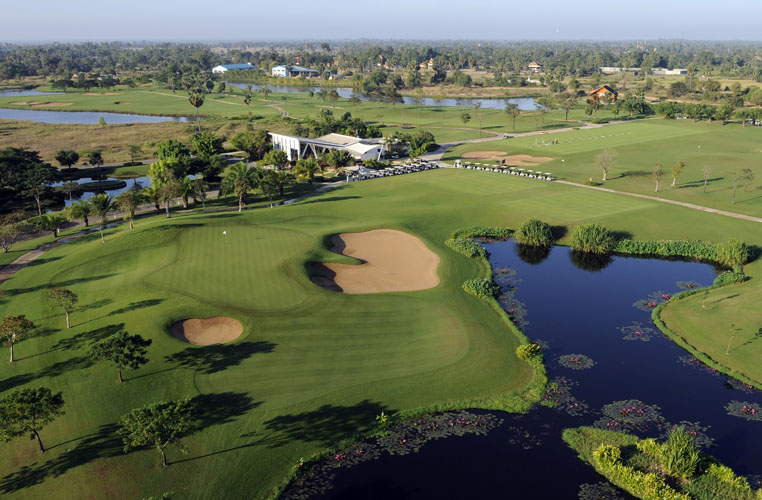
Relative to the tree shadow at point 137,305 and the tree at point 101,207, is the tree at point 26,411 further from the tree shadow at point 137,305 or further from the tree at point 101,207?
the tree at point 101,207

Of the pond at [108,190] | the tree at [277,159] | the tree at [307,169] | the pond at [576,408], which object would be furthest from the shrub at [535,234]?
the pond at [108,190]

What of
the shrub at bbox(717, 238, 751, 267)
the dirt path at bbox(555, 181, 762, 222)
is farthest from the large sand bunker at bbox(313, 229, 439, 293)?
the dirt path at bbox(555, 181, 762, 222)

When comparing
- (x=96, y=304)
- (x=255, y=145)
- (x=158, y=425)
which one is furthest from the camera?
(x=255, y=145)

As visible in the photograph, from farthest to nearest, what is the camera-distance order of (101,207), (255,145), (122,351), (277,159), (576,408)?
1. (255,145)
2. (277,159)
3. (101,207)
4. (576,408)
5. (122,351)

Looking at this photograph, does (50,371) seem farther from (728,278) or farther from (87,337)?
(728,278)

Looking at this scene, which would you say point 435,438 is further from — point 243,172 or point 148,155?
point 148,155

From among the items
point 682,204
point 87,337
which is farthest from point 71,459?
point 682,204

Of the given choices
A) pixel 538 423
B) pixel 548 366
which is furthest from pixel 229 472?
pixel 548 366
